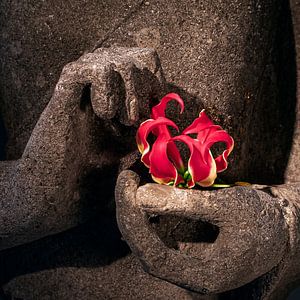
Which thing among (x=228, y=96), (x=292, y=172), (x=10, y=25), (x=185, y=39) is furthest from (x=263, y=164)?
(x=10, y=25)

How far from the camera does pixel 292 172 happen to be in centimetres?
160

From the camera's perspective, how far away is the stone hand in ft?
3.90

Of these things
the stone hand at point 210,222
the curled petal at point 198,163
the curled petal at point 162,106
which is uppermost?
the curled petal at point 162,106

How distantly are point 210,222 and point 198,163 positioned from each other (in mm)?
137

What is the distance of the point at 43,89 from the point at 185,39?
39cm

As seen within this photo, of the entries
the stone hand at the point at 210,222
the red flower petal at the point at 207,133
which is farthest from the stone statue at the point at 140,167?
the red flower petal at the point at 207,133

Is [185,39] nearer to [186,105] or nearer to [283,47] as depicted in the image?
[186,105]

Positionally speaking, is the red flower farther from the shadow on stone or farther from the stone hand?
the shadow on stone

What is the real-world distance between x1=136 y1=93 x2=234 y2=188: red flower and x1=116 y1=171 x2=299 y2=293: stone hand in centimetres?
3

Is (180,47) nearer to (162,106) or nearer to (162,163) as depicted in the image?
(162,106)

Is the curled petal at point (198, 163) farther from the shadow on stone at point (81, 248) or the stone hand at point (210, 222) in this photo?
the shadow on stone at point (81, 248)

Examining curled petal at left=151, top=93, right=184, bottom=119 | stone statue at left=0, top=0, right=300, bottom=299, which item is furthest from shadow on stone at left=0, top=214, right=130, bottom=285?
curled petal at left=151, top=93, right=184, bottom=119

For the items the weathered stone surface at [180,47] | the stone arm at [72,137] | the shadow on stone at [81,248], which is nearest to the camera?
the stone arm at [72,137]

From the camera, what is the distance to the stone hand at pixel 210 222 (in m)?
1.19
